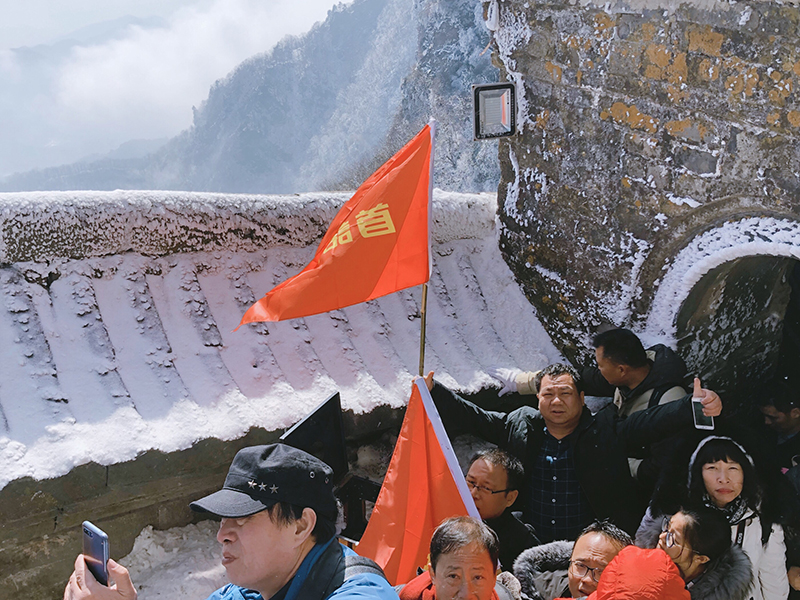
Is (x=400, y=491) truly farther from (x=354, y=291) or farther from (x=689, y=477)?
(x=689, y=477)

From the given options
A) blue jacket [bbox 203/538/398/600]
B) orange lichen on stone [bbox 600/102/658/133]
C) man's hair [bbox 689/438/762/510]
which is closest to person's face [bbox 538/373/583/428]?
man's hair [bbox 689/438/762/510]

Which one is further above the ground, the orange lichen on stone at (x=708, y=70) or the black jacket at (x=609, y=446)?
the orange lichen on stone at (x=708, y=70)

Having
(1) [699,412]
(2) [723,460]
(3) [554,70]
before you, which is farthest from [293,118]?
(2) [723,460]

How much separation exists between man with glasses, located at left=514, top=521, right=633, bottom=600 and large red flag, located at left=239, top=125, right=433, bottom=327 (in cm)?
96

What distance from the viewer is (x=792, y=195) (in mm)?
2535

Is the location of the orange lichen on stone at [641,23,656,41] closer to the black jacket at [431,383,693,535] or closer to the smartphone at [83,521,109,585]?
the black jacket at [431,383,693,535]

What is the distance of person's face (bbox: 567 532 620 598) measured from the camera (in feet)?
6.31

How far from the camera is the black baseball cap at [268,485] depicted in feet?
4.52

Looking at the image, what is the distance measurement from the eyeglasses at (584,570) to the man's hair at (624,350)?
0.98 m

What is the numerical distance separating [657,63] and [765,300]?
1.41 meters

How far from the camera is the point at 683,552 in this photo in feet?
6.46

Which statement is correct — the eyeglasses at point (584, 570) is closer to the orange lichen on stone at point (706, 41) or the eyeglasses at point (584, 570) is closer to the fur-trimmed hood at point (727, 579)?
the fur-trimmed hood at point (727, 579)

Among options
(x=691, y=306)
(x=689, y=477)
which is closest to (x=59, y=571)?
(x=689, y=477)

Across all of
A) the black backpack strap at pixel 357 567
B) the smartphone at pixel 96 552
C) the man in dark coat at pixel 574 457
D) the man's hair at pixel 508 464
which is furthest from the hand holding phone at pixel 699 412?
the smartphone at pixel 96 552
